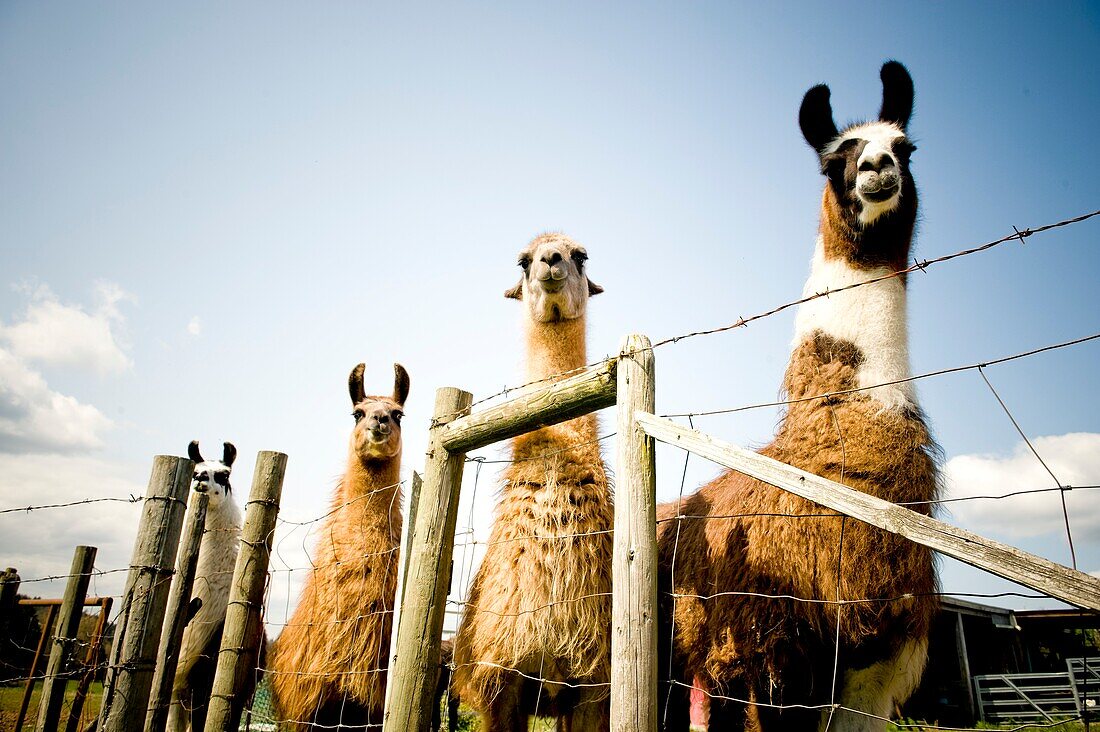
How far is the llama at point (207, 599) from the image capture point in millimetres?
5059

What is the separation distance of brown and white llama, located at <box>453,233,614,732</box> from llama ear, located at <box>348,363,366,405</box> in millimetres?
2231

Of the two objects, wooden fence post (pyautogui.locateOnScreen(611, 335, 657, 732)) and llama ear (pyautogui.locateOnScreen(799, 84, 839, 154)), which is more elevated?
llama ear (pyautogui.locateOnScreen(799, 84, 839, 154))

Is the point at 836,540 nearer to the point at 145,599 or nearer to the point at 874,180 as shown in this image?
the point at 874,180

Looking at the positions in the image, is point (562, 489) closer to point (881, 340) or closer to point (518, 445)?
point (518, 445)

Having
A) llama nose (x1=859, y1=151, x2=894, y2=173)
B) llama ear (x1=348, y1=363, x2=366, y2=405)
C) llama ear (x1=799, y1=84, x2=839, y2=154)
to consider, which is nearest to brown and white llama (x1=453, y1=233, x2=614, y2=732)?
llama nose (x1=859, y1=151, x2=894, y2=173)

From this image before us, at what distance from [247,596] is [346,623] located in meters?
0.70

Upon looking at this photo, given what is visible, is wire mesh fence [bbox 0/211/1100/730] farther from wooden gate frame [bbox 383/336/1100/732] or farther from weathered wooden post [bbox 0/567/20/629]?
weathered wooden post [bbox 0/567/20/629]

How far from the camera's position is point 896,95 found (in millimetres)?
3709

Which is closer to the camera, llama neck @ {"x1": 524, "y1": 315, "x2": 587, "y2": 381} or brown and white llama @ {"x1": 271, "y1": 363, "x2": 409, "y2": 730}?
brown and white llama @ {"x1": 271, "y1": 363, "x2": 409, "y2": 730}

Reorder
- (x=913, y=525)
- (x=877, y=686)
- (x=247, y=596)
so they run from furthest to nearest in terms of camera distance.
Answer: (x=247, y=596) < (x=877, y=686) < (x=913, y=525)

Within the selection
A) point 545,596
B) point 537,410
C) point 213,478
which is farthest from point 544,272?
point 213,478

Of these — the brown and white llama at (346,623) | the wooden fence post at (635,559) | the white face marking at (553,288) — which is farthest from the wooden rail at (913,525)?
Result: the brown and white llama at (346,623)

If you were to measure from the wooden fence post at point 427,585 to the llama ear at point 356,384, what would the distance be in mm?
2446

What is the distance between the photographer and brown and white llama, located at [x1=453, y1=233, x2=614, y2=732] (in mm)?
3145
